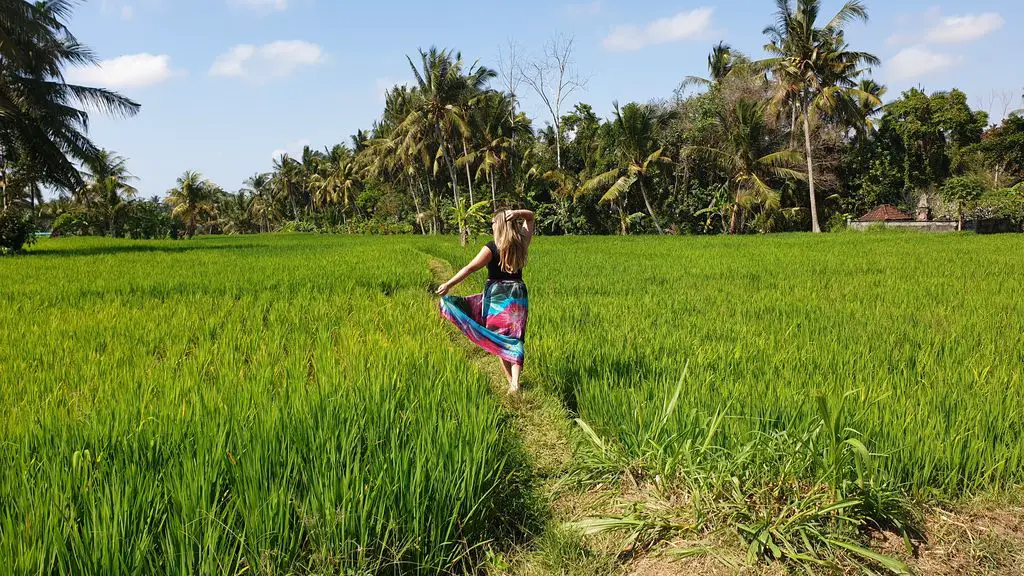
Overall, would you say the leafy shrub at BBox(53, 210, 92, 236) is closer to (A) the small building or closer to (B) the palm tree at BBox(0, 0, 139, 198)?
(B) the palm tree at BBox(0, 0, 139, 198)

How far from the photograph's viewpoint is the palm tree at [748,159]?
22156 millimetres

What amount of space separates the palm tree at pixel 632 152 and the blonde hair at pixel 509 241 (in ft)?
69.8

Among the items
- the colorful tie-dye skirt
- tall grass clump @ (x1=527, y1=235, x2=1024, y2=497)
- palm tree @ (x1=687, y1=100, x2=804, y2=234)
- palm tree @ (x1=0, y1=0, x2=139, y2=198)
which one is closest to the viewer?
tall grass clump @ (x1=527, y1=235, x2=1024, y2=497)

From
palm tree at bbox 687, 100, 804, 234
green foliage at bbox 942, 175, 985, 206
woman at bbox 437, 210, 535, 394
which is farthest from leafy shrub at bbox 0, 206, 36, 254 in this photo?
green foliage at bbox 942, 175, 985, 206

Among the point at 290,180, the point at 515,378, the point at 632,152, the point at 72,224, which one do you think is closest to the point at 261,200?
the point at 290,180

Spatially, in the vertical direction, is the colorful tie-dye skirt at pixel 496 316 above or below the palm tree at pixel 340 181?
below

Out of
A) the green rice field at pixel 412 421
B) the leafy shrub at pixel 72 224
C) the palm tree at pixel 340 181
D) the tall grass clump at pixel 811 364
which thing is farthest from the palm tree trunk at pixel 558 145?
the leafy shrub at pixel 72 224

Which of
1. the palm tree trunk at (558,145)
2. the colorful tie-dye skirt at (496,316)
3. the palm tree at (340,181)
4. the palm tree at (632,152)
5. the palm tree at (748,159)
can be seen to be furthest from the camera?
the palm tree at (340,181)

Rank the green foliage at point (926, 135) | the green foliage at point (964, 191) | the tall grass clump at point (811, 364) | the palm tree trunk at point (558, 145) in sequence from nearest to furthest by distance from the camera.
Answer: the tall grass clump at point (811, 364)
the green foliage at point (964, 191)
the green foliage at point (926, 135)
the palm tree trunk at point (558, 145)

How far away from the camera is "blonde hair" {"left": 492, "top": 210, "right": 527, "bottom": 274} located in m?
3.04

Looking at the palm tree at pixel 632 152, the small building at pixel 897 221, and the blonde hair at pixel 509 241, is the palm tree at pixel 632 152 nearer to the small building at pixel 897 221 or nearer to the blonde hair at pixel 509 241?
the small building at pixel 897 221

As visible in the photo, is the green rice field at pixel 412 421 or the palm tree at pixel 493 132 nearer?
the green rice field at pixel 412 421

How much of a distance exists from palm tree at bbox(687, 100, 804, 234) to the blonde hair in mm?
21125

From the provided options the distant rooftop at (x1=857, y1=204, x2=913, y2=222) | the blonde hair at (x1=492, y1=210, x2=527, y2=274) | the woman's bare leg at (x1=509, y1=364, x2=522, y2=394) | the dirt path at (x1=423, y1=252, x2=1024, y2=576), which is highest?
the distant rooftop at (x1=857, y1=204, x2=913, y2=222)
